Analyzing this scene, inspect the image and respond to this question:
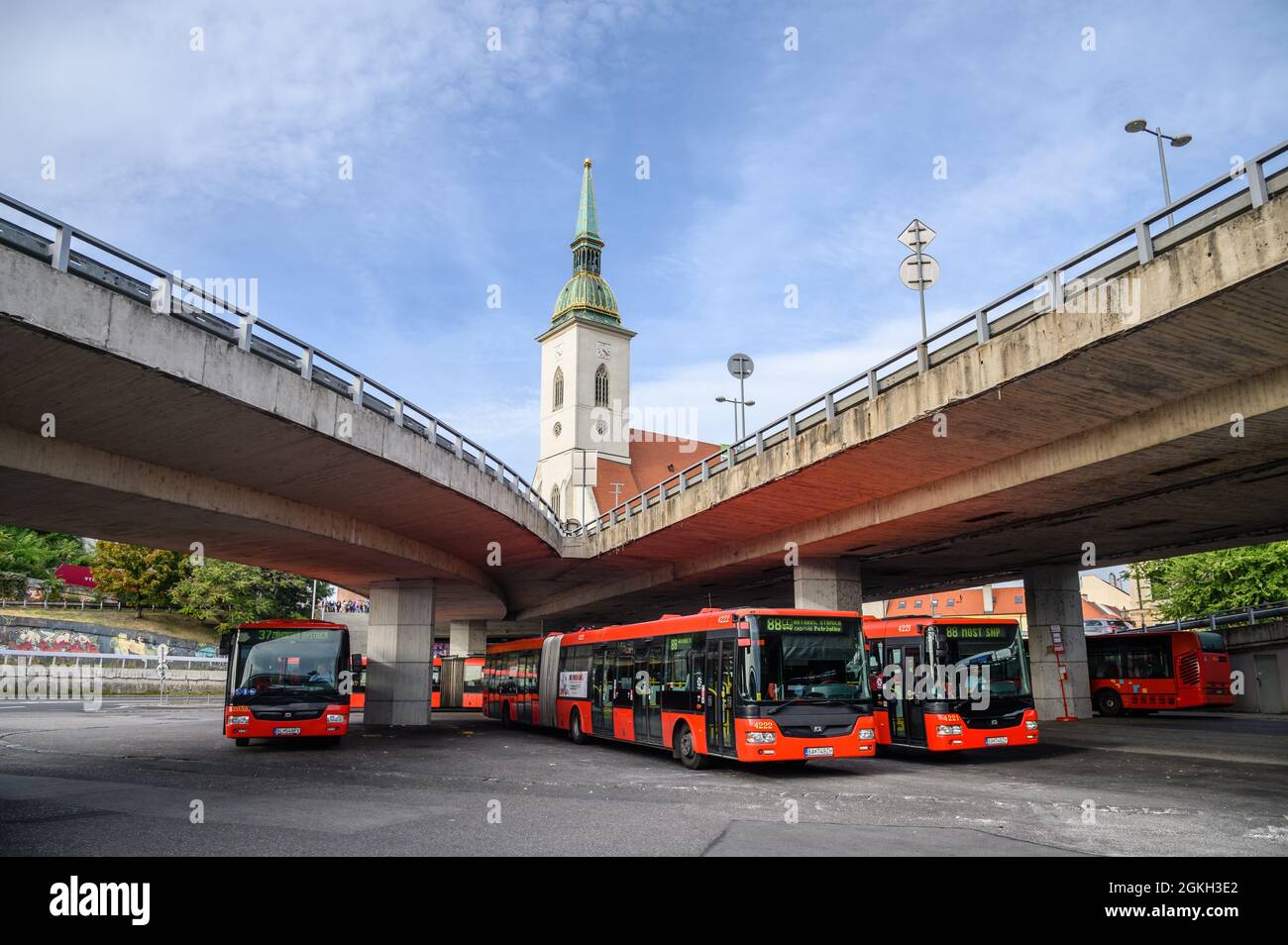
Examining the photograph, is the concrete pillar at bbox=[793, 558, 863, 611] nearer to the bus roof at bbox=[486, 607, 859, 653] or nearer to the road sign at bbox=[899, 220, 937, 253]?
the bus roof at bbox=[486, 607, 859, 653]

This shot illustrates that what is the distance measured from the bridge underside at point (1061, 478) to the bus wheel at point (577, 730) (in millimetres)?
5940

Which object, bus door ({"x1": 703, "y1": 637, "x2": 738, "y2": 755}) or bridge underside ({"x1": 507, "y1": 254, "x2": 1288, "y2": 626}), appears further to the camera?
bus door ({"x1": 703, "y1": 637, "x2": 738, "y2": 755})

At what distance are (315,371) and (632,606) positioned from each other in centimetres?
3014

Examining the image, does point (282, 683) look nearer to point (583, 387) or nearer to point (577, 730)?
point (577, 730)

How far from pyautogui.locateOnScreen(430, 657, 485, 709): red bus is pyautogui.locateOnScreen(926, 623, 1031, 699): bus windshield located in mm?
28143

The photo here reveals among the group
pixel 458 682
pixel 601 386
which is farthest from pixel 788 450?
pixel 601 386

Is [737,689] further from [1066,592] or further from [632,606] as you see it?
[632,606]

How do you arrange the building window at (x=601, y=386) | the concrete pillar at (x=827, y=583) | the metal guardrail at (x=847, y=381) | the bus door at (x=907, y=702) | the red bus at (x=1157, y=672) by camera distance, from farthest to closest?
the building window at (x=601, y=386)
the red bus at (x=1157, y=672)
the concrete pillar at (x=827, y=583)
the bus door at (x=907, y=702)
the metal guardrail at (x=847, y=381)

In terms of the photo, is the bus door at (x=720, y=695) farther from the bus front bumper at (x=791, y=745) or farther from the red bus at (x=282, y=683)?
the red bus at (x=282, y=683)

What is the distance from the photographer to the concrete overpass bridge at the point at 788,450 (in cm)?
1129

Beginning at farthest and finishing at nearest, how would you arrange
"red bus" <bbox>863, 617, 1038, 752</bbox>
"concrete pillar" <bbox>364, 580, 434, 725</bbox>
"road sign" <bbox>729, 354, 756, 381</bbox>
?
"road sign" <bbox>729, 354, 756, 381</bbox>
"concrete pillar" <bbox>364, 580, 434, 725</bbox>
"red bus" <bbox>863, 617, 1038, 752</bbox>

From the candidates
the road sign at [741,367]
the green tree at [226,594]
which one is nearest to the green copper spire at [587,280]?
the green tree at [226,594]

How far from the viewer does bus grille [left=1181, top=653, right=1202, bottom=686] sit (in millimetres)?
29703

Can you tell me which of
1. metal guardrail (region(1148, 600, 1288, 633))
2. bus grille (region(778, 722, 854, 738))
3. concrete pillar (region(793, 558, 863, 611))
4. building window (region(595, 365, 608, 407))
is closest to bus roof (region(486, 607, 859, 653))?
bus grille (region(778, 722, 854, 738))
